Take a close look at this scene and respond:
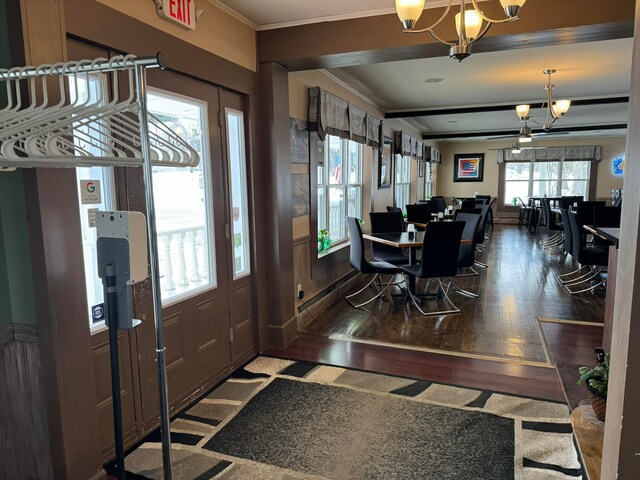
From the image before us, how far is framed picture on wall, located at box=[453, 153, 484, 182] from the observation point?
12.5m

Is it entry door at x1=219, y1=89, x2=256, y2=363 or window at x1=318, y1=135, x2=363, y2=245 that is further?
window at x1=318, y1=135, x2=363, y2=245

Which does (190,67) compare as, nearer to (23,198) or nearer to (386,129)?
(23,198)

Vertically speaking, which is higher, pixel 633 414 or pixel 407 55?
pixel 407 55

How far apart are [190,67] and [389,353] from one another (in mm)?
2414

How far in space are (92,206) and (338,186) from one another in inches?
138

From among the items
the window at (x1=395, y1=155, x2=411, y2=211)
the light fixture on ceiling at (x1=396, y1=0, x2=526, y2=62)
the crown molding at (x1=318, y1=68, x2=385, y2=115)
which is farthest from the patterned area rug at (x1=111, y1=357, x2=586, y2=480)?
the window at (x1=395, y1=155, x2=411, y2=211)

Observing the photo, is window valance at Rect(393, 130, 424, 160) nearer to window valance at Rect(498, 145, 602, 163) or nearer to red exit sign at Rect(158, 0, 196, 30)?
window valance at Rect(498, 145, 602, 163)

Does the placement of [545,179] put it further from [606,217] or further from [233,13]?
[233,13]

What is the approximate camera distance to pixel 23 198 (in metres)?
1.57

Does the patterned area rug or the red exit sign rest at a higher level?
the red exit sign

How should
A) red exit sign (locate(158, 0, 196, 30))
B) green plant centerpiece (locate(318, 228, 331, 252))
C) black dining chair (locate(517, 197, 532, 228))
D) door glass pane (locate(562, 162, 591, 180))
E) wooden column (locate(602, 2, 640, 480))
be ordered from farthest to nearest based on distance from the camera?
door glass pane (locate(562, 162, 591, 180)) → black dining chair (locate(517, 197, 532, 228)) → green plant centerpiece (locate(318, 228, 331, 252)) → red exit sign (locate(158, 0, 196, 30)) → wooden column (locate(602, 2, 640, 480))

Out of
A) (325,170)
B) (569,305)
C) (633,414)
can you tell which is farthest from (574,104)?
(633,414)

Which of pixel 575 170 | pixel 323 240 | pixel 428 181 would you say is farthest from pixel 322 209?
pixel 575 170

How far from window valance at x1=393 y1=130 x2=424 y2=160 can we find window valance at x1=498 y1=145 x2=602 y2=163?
462 centimetres
